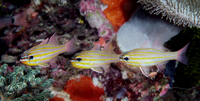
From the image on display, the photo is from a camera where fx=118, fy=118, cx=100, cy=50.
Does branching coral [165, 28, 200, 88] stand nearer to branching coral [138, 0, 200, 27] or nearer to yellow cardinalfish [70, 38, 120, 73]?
branching coral [138, 0, 200, 27]

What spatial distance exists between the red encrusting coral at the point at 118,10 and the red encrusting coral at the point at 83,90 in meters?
2.15

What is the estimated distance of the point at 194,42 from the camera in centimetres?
431

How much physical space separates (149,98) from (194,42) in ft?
8.57

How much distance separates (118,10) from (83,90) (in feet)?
9.28

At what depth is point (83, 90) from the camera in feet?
10.2

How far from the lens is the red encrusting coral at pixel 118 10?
13.1 feet

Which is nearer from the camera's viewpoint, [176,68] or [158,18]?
[158,18]

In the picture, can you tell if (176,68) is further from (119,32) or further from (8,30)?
(8,30)

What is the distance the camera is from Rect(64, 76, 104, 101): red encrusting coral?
3037 millimetres

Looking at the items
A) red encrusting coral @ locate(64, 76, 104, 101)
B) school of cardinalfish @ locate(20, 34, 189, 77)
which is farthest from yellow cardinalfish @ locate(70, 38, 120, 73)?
red encrusting coral @ locate(64, 76, 104, 101)

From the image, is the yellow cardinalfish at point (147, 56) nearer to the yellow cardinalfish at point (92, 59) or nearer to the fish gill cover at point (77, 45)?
the yellow cardinalfish at point (92, 59)

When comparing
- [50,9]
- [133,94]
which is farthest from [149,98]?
[50,9]

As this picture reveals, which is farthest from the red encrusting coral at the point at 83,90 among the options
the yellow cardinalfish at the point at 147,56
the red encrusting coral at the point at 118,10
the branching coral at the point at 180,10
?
the branching coral at the point at 180,10

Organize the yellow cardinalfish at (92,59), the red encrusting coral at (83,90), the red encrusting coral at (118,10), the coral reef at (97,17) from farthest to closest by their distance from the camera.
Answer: the red encrusting coral at (118,10)
the coral reef at (97,17)
the red encrusting coral at (83,90)
the yellow cardinalfish at (92,59)
